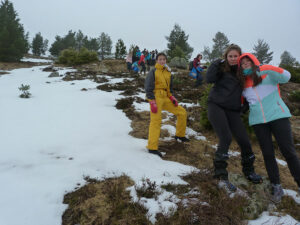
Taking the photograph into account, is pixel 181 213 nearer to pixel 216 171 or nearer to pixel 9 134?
pixel 216 171

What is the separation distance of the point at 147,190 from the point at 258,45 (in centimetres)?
4814

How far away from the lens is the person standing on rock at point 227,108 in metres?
2.64

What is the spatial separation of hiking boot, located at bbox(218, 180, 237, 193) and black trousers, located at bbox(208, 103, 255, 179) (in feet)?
0.23

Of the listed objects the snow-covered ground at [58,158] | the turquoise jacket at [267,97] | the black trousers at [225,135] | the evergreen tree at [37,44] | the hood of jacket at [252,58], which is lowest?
the snow-covered ground at [58,158]

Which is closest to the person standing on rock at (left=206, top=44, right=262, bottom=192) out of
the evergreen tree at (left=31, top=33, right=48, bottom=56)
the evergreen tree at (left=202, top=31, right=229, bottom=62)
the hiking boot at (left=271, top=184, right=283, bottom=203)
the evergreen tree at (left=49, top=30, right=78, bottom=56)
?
the hiking boot at (left=271, top=184, right=283, bottom=203)

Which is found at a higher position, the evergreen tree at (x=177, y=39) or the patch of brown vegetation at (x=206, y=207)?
the evergreen tree at (x=177, y=39)

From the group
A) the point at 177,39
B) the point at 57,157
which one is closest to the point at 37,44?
the point at 177,39

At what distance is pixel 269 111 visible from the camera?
2.45 metres

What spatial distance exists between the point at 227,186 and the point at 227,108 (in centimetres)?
117

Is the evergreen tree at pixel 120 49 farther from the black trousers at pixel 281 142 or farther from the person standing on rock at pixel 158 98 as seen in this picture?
the black trousers at pixel 281 142

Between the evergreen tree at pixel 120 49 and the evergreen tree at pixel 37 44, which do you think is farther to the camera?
the evergreen tree at pixel 37 44

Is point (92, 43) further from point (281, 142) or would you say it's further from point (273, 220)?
point (273, 220)

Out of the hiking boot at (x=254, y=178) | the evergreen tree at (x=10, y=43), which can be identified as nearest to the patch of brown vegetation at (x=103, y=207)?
the hiking boot at (x=254, y=178)

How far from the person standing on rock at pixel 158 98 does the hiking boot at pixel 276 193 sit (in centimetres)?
197
